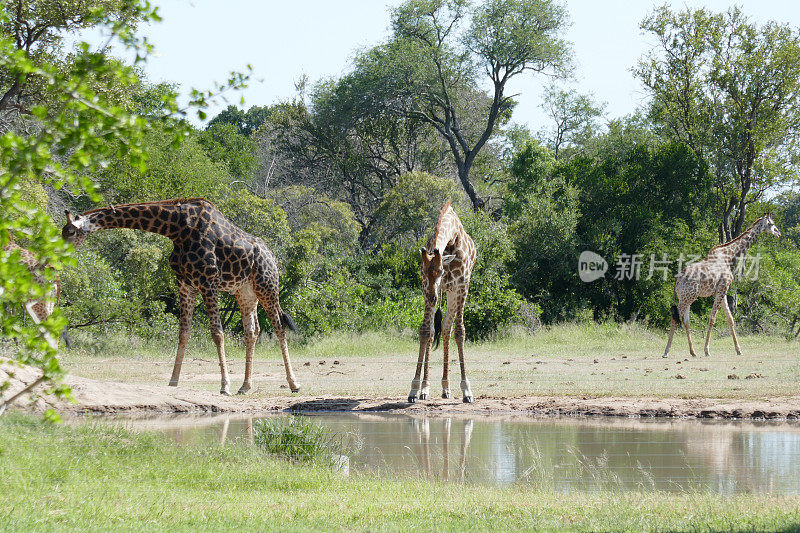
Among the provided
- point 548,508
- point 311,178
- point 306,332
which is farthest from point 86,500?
point 311,178

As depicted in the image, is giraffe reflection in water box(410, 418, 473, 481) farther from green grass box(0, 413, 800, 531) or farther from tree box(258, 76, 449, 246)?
tree box(258, 76, 449, 246)

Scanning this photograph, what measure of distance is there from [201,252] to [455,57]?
26.3 meters

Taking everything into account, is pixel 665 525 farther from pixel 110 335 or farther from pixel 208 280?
pixel 110 335

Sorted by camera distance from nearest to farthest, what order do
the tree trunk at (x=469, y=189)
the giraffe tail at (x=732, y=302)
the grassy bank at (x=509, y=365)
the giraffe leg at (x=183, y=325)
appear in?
the giraffe leg at (x=183, y=325) → the grassy bank at (x=509, y=365) → the giraffe tail at (x=732, y=302) → the tree trunk at (x=469, y=189)

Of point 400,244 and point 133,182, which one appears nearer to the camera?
point 133,182

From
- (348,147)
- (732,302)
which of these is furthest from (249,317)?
(348,147)

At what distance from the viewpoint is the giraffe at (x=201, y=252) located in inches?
503

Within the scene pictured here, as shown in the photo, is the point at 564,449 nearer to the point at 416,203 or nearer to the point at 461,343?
the point at 461,343

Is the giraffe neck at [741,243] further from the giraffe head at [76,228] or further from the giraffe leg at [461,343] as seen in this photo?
the giraffe head at [76,228]

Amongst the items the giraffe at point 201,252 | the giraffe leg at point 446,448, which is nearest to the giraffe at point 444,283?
the giraffe leg at point 446,448

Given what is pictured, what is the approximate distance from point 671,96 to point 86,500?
2618 centimetres

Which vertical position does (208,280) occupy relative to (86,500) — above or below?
above

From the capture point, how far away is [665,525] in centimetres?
526

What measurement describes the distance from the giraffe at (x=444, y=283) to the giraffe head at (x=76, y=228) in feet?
16.4
